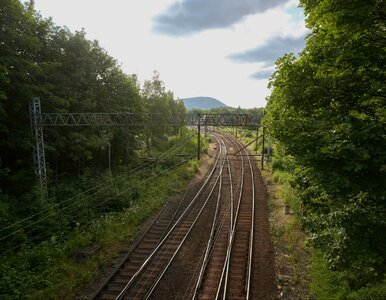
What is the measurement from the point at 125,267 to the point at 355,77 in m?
12.1

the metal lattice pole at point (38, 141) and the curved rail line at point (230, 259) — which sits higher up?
the metal lattice pole at point (38, 141)

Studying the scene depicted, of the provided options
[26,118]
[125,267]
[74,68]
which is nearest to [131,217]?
[125,267]

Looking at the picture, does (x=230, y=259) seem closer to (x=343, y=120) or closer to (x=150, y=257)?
(x=150, y=257)

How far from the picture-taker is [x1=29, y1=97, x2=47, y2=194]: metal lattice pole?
18.1m

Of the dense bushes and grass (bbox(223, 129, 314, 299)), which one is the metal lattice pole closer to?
the dense bushes

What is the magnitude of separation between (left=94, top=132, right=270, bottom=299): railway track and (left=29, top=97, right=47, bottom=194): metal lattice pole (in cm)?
798

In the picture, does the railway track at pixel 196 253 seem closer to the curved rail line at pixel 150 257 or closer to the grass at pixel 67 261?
the curved rail line at pixel 150 257

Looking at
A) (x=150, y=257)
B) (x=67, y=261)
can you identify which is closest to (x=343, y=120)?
(x=150, y=257)

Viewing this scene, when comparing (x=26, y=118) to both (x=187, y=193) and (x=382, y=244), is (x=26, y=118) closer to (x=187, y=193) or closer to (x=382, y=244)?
(x=187, y=193)

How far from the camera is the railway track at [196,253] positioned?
38.8ft

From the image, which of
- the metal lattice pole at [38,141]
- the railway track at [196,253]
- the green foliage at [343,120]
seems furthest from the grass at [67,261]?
the green foliage at [343,120]

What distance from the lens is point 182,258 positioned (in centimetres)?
1435

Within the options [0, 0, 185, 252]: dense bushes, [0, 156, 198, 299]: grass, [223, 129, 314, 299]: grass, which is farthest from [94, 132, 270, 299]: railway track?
[0, 0, 185, 252]: dense bushes

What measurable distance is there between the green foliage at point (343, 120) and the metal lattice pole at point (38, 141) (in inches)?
615
